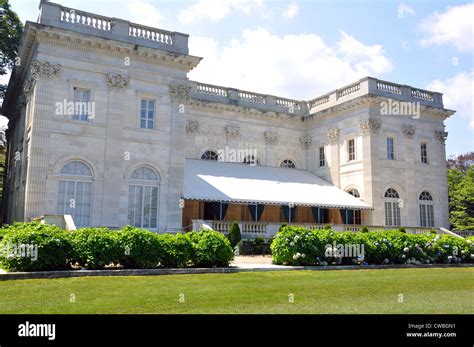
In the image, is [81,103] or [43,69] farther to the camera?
[81,103]

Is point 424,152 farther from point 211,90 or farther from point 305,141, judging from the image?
point 211,90

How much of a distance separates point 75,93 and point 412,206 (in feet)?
73.3

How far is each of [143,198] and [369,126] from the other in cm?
1562

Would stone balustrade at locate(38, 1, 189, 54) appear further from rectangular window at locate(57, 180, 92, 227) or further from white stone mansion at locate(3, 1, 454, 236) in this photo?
rectangular window at locate(57, 180, 92, 227)

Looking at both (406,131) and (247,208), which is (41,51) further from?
(406,131)

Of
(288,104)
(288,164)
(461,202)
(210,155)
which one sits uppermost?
(288,104)

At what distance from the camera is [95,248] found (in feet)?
39.9

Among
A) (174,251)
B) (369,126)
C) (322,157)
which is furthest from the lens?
(322,157)

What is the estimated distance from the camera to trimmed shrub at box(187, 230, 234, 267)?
13.5m

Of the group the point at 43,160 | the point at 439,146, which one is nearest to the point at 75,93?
the point at 43,160

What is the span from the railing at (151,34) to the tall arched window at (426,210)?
2006 centimetres

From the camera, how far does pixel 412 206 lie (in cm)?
3023

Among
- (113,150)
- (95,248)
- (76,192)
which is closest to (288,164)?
(113,150)

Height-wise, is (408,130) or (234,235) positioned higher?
(408,130)
